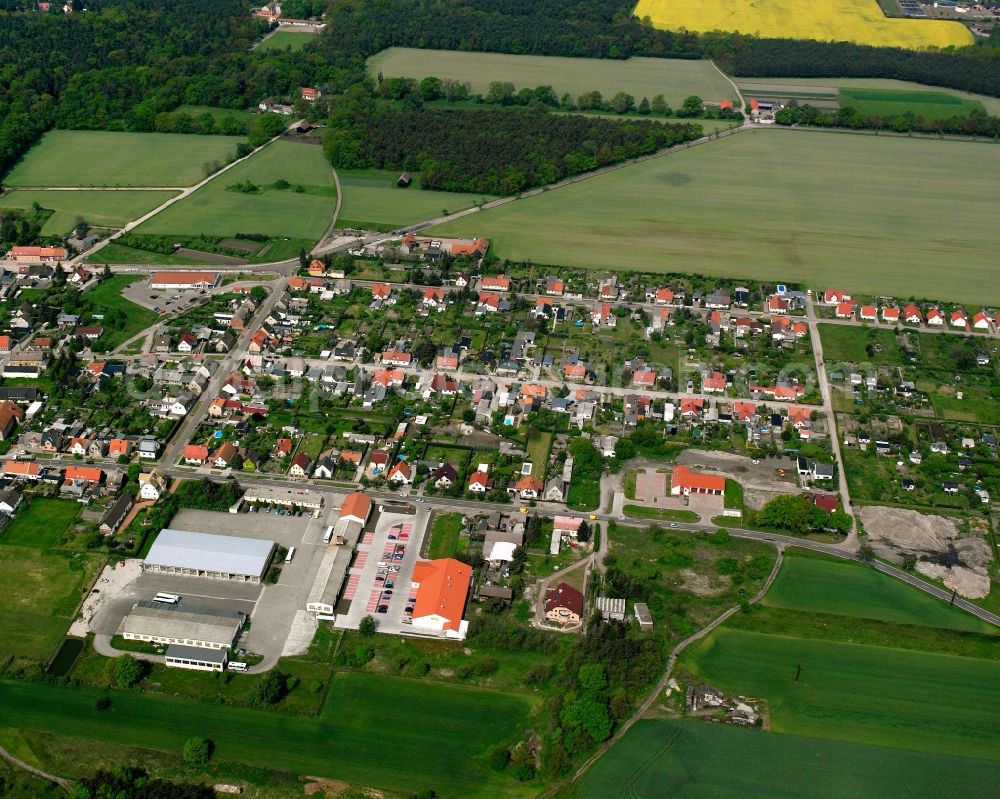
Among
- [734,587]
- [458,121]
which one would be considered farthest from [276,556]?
[458,121]

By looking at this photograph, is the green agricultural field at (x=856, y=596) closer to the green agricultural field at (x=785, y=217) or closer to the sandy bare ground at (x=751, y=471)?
the sandy bare ground at (x=751, y=471)

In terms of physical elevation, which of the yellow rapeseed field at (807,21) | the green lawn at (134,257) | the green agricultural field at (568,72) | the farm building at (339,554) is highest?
the yellow rapeseed field at (807,21)

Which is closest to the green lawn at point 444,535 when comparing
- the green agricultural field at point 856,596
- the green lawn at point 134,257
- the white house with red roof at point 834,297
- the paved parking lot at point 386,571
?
the paved parking lot at point 386,571

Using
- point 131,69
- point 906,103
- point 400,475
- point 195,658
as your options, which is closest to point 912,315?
point 400,475

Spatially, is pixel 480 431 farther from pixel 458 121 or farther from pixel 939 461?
pixel 458 121

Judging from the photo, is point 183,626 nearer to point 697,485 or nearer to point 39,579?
point 39,579

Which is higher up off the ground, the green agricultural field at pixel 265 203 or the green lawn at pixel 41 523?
the green agricultural field at pixel 265 203

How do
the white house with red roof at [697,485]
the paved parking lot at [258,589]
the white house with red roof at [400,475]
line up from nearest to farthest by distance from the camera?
1. the paved parking lot at [258,589]
2. the white house with red roof at [697,485]
3. the white house with red roof at [400,475]

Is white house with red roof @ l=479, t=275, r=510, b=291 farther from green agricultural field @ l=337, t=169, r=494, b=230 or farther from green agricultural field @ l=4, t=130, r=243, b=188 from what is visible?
green agricultural field @ l=4, t=130, r=243, b=188
